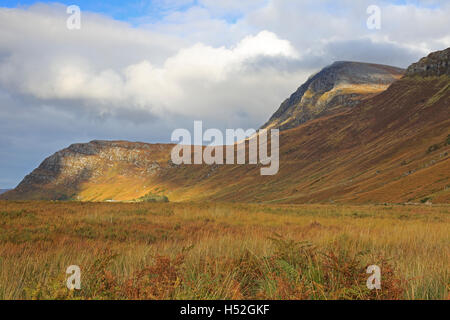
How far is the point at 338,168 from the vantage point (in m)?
77.2

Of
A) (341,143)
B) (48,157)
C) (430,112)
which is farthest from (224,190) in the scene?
(48,157)

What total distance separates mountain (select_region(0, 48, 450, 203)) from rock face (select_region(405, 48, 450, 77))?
25 centimetres

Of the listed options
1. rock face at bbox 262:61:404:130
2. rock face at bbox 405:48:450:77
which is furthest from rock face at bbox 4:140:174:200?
rock face at bbox 405:48:450:77

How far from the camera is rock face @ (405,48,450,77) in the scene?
88.1 meters

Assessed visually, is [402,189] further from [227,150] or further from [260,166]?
[227,150]

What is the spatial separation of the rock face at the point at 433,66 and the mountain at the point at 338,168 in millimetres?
245

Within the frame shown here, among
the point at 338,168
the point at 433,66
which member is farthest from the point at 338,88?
the point at 338,168

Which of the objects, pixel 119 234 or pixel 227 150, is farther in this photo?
pixel 227 150

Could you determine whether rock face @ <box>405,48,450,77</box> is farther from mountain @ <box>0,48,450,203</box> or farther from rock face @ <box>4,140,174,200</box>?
rock face @ <box>4,140,174,200</box>

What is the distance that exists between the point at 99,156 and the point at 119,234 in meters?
186

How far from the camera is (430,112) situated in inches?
2977

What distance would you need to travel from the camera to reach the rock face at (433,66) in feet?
289

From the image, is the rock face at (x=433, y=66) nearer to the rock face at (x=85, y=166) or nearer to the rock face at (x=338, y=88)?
the rock face at (x=338, y=88)
